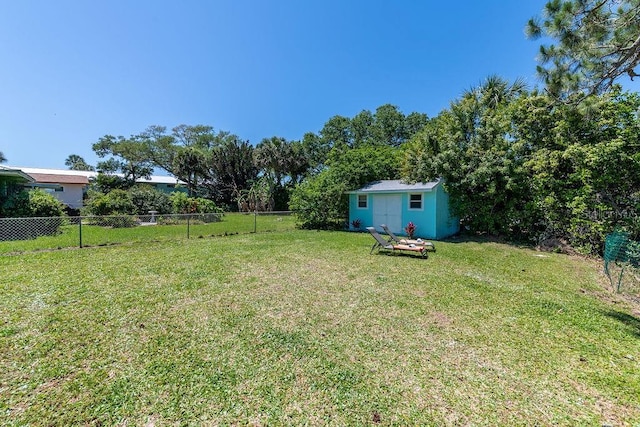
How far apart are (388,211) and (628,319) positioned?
966 cm

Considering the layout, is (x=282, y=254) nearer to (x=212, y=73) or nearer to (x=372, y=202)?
(x=372, y=202)

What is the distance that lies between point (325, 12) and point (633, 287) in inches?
526

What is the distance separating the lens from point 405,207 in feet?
42.6

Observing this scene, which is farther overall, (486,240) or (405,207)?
(405,207)

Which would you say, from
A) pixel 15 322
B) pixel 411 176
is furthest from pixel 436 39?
pixel 15 322

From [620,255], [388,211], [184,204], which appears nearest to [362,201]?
[388,211]

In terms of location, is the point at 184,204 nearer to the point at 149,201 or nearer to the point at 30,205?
the point at 149,201

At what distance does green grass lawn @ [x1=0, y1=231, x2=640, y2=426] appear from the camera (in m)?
2.23

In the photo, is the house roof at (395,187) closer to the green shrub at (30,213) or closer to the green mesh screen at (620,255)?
the green mesh screen at (620,255)

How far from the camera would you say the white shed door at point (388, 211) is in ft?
43.3

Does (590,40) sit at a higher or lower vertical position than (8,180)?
higher

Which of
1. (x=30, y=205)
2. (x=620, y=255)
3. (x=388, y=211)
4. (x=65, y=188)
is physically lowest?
(x=620, y=255)

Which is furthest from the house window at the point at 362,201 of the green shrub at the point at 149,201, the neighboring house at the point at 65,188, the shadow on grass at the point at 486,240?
the neighboring house at the point at 65,188

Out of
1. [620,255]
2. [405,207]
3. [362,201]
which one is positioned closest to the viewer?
[620,255]
